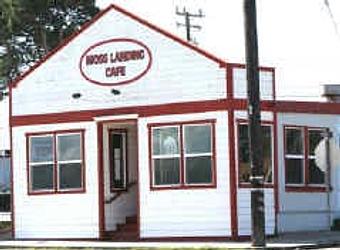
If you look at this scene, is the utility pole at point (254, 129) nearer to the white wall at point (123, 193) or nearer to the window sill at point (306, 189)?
the window sill at point (306, 189)

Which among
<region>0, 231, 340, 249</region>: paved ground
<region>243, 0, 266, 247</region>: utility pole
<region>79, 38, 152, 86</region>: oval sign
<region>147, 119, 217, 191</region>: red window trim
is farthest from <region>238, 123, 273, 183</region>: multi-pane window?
<region>79, 38, 152, 86</region>: oval sign

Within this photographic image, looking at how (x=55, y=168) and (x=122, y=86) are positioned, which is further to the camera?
(x=55, y=168)

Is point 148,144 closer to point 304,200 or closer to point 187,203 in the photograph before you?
point 187,203

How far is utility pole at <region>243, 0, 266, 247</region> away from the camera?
91.4ft

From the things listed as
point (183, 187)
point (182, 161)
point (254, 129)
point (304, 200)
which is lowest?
point (304, 200)

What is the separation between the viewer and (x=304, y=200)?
1318 inches

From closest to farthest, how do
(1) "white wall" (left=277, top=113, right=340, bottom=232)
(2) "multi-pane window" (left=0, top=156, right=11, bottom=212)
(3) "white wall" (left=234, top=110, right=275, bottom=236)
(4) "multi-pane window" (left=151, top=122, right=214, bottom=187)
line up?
1. (3) "white wall" (left=234, top=110, right=275, bottom=236)
2. (4) "multi-pane window" (left=151, top=122, right=214, bottom=187)
3. (1) "white wall" (left=277, top=113, right=340, bottom=232)
4. (2) "multi-pane window" (left=0, top=156, right=11, bottom=212)

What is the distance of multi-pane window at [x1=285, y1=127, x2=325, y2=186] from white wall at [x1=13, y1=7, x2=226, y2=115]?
139 inches

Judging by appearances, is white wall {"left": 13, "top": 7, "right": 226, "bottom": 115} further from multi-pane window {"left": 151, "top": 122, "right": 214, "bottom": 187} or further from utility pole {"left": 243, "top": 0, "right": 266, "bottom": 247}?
utility pole {"left": 243, "top": 0, "right": 266, "bottom": 247}

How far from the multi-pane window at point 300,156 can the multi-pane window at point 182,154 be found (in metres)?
3.08

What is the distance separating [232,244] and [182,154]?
3.69 metres

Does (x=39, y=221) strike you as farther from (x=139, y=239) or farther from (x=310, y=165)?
(x=310, y=165)

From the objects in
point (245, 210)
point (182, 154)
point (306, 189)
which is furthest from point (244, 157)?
point (306, 189)

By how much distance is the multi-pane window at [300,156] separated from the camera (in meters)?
32.9
